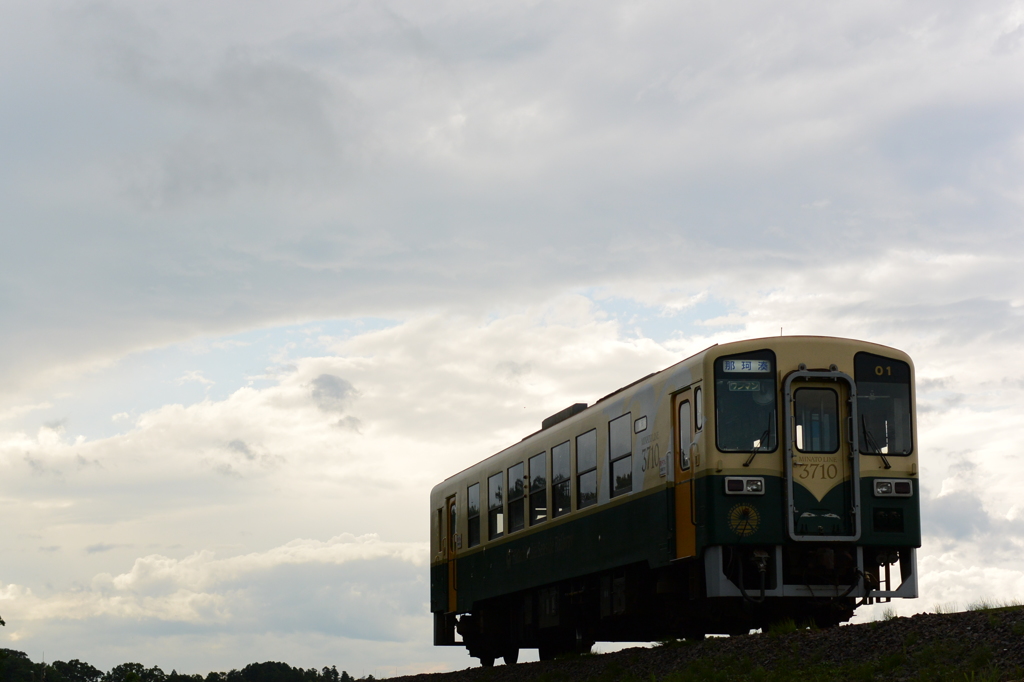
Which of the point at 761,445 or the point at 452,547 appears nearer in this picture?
the point at 761,445

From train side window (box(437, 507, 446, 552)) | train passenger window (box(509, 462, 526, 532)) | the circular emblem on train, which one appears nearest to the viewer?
the circular emblem on train

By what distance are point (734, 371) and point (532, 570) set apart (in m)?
6.14

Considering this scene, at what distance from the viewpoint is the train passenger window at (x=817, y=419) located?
44.9 feet

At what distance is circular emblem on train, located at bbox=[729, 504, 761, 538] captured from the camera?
43.2ft

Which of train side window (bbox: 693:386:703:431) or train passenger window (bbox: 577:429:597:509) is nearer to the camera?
train side window (bbox: 693:386:703:431)

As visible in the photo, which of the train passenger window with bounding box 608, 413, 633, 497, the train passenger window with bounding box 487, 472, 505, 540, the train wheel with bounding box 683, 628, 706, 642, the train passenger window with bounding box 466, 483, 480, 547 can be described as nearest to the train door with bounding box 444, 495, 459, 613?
the train passenger window with bounding box 466, 483, 480, 547

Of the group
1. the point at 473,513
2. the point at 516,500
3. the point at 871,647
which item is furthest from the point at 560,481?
the point at 871,647

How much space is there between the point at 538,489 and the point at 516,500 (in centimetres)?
103

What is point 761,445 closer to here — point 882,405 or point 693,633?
point 882,405

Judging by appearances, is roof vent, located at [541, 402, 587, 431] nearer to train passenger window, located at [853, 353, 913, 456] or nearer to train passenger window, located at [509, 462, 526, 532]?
train passenger window, located at [509, 462, 526, 532]

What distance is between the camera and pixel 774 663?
1052 cm

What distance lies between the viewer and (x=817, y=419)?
13797 millimetres

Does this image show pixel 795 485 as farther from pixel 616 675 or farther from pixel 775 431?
pixel 616 675

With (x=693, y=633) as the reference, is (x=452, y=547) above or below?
above
